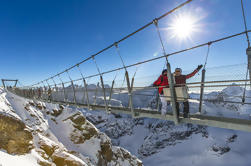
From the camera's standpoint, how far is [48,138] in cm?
2119

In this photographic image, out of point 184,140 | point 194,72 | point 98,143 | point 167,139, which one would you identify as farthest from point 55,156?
point 184,140

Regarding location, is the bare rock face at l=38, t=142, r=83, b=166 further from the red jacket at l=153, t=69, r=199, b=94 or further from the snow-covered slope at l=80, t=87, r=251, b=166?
the snow-covered slope at l=80, t=87, r=251, b=166

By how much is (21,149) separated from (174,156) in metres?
52.8

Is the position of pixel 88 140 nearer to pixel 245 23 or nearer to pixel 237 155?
pixel 245 23

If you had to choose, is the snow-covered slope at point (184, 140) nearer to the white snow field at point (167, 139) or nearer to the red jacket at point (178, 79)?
the white snow field at point (167, 139)

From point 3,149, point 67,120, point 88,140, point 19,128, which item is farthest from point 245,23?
point 67,120

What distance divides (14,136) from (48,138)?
5794 millimetres

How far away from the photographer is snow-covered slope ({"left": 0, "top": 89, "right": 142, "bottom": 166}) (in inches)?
601

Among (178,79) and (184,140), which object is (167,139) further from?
(178,79)

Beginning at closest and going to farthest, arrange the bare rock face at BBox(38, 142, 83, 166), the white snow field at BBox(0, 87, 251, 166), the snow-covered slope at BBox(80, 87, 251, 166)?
the bare rock face at BBox(38, 142, 83, 166) → the white snow field at BBox(0, 87, 251, 166) → the snow-covered slope at BBox(80, 87, 251, 166)

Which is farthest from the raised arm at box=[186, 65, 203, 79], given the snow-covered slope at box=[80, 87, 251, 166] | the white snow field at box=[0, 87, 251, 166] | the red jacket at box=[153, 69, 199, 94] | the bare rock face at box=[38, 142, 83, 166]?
the snow-covered slope at box=[80, 87, 251, 166]

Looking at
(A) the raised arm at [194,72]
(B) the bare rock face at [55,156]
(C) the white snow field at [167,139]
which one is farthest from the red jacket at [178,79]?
(C) the white snow field at [167,139]

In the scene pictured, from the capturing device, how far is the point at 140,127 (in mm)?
78250

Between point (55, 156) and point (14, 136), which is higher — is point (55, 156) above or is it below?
below
